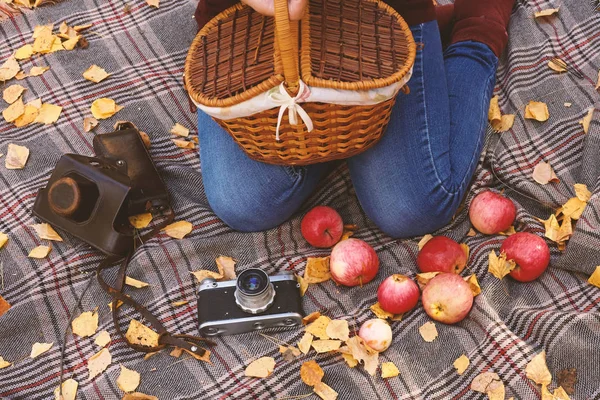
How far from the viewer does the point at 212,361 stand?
1407 mm

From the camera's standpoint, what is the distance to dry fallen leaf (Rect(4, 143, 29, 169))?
177 centimetres

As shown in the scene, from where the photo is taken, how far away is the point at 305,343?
1.41 m

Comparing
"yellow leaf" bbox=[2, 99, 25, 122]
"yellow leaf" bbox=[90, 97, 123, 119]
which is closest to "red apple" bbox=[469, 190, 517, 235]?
"yellow leaf" bbox=[90, 97, 123, 119]

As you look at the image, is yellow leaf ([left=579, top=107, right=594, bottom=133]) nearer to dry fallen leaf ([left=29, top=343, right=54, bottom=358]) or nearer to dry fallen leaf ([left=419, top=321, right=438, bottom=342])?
dry fallen leaf ([left=419, top=321, right=438, bottom=342])

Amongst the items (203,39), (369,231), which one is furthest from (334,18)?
(369,231)

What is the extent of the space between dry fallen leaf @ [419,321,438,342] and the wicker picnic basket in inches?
18.1

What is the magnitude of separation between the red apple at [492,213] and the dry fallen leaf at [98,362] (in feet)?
3.26

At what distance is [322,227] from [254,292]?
1.00 ft

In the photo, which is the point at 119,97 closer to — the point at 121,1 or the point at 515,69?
the point at 121,1

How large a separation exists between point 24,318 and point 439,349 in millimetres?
1009

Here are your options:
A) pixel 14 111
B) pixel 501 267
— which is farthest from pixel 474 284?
pixel 14 111

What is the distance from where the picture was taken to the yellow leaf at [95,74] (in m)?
1.94

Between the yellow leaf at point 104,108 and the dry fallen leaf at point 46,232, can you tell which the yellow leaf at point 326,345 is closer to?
the dry fallen leaf at point 46,232

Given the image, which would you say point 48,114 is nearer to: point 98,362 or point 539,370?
point 98,362
